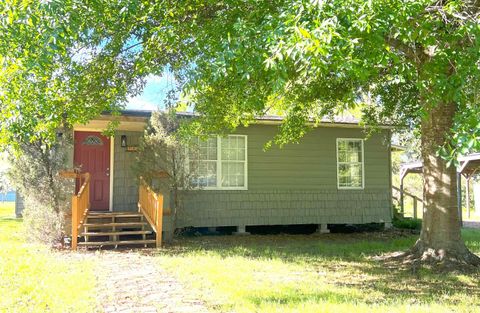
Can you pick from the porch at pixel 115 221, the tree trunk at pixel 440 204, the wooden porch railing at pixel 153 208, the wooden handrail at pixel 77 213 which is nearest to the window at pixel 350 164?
the tree trunk at pixel 440 204

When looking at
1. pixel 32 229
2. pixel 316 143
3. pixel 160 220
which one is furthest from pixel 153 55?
pixel 316 143

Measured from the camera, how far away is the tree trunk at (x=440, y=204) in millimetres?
8109

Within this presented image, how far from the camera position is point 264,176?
1280cm

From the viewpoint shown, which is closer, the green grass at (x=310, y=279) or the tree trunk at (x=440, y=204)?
the green grass at (x=310, y=279)

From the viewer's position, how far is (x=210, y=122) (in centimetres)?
881

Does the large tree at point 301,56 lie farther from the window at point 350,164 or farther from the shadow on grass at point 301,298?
the window at point 350,164

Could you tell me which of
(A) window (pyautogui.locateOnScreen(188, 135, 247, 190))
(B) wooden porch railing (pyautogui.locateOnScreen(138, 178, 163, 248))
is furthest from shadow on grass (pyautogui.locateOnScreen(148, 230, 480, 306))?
(A) window (pyautogui.locateOnScreen(188, 135, 247, 190))

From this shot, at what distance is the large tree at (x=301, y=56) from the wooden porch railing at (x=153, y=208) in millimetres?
1823

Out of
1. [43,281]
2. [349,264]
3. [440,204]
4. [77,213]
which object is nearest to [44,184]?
[77,213]

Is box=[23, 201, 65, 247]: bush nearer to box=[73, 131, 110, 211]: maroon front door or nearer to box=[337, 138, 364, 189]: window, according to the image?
box=[73, 131, 110, 211]: maroon front door

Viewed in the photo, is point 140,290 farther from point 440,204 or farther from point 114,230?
point 440,204

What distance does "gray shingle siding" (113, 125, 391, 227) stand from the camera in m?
12.3

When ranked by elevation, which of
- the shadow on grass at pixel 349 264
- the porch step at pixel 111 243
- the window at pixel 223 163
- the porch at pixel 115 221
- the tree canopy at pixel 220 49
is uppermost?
the tree canopy at pixel 220 49

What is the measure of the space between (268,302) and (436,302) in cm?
202
